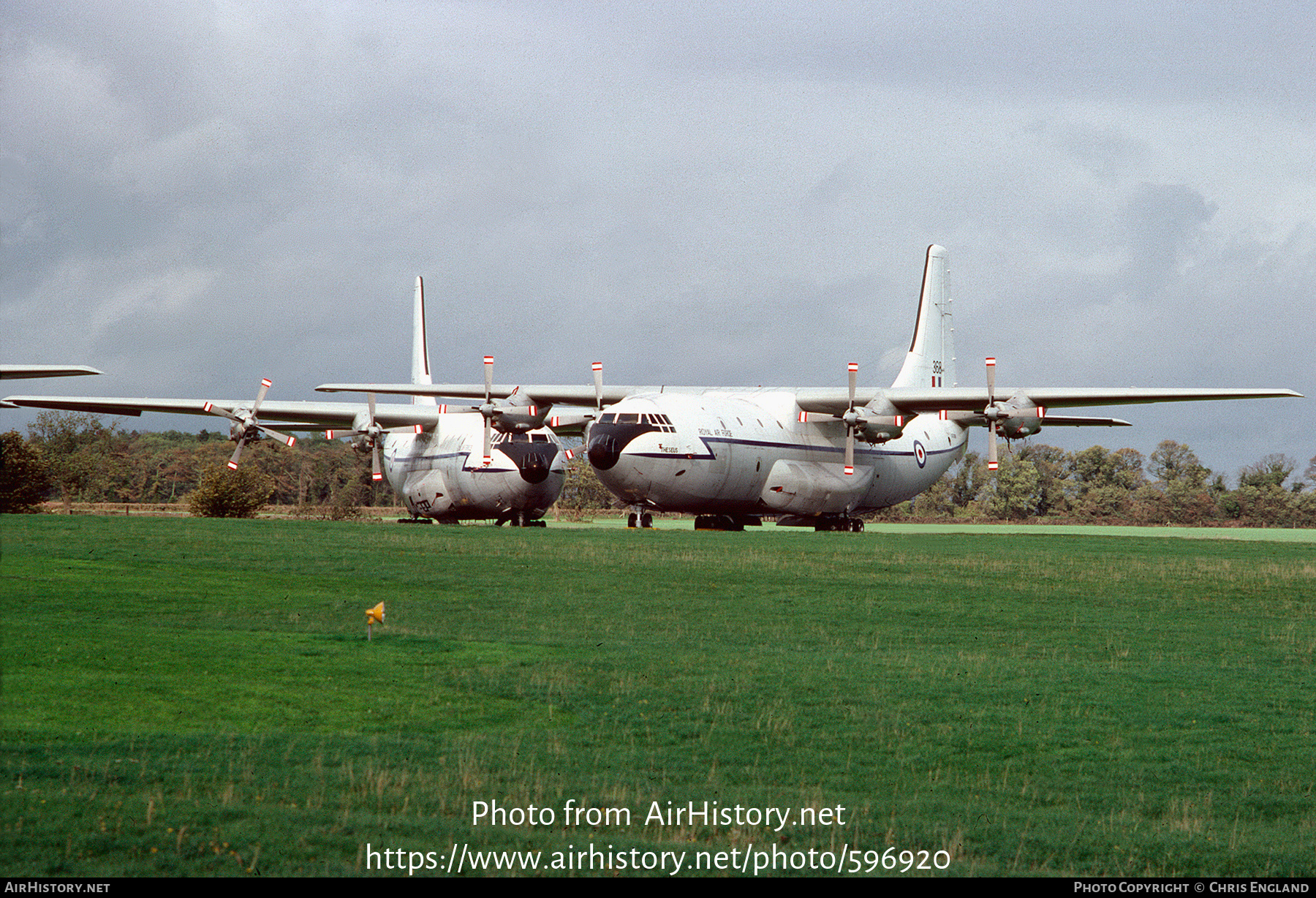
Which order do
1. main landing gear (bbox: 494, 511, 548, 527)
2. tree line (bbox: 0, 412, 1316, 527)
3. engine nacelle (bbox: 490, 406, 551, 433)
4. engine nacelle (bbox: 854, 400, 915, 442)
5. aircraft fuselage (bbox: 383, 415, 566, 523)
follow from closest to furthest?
engine nacelle (bbox: 854, 400, 915, 442), engine nacelle (bbox: 490, 406, 551, 433), aircraft fuselage (bbox: 383, 415, 566, 523), main landing gear (bbox: 494, 511, 548, 527), tree line (bbox: 0, 412, 1316, 527)

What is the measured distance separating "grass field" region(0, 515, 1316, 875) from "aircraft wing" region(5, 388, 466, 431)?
25.6 m

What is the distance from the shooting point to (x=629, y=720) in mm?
16219

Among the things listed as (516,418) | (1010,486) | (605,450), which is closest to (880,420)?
(605,450)

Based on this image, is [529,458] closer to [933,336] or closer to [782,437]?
[782,437]

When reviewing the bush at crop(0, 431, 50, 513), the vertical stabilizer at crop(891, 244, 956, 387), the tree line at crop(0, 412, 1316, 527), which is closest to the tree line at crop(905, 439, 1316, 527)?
the tree line at crop(0, 412, 1316, 527)

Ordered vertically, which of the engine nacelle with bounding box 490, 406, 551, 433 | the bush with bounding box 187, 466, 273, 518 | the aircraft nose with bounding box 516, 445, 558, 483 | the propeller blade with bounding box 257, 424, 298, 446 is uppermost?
the engine nacelle with bounding box 490, 406, 551, 433

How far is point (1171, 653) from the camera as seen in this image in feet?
74.8

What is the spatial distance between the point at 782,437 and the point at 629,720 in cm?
3603

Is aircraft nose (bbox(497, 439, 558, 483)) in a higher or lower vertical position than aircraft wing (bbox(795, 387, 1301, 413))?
lower

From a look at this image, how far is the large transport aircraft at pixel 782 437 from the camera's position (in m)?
46.5

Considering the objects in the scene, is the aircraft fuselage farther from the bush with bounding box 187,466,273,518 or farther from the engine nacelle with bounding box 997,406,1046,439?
the engine nacelle with bounding box 997,406,1046,439

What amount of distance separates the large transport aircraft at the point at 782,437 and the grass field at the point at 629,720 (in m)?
15.0

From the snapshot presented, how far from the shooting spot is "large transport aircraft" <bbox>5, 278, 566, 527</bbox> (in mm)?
53375
